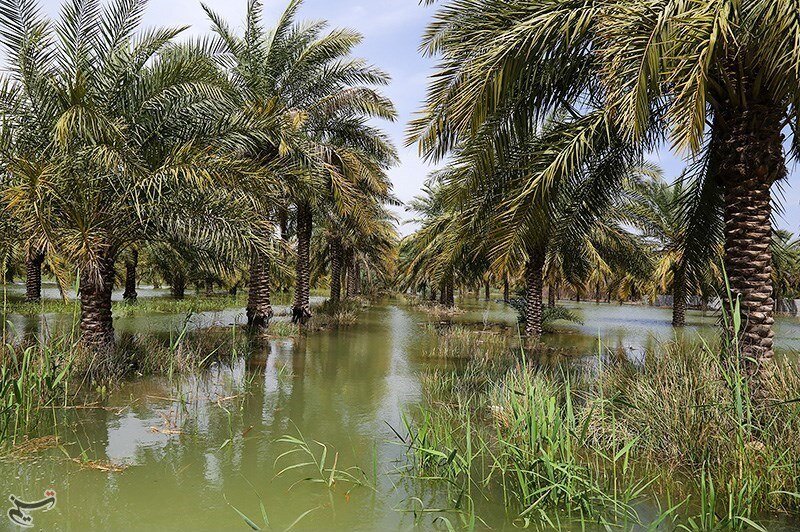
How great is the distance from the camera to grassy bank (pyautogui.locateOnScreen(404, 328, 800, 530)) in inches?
137

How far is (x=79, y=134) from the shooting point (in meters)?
7.41

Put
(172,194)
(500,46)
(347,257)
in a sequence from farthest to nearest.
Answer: (347,257), (172,194), (500,46)

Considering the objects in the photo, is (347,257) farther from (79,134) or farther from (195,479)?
(195,479)

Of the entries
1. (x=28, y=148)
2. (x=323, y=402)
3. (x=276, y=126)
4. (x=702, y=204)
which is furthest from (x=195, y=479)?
(x=702, y=204)

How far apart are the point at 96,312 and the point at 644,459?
834cm

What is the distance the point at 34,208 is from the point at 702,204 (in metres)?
10.0

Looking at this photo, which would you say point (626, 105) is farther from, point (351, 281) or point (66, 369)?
point (351, 281)

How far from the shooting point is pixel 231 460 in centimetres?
464

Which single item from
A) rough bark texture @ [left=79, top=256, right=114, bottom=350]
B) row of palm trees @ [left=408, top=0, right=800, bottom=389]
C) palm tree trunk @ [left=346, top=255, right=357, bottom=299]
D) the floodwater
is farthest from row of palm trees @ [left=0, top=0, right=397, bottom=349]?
palm tree trunk @ [left=346, top=255, right=357, bottom=299]

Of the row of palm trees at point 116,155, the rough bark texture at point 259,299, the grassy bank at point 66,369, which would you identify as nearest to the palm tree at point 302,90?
the rough bark texture at point 259,299

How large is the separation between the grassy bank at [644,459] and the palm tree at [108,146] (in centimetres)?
532

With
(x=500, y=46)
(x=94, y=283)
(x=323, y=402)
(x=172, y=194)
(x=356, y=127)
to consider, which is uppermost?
(x=356, y=127)

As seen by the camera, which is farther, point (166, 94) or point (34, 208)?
point (166, 94)

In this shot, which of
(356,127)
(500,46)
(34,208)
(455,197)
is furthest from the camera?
(356,127)
